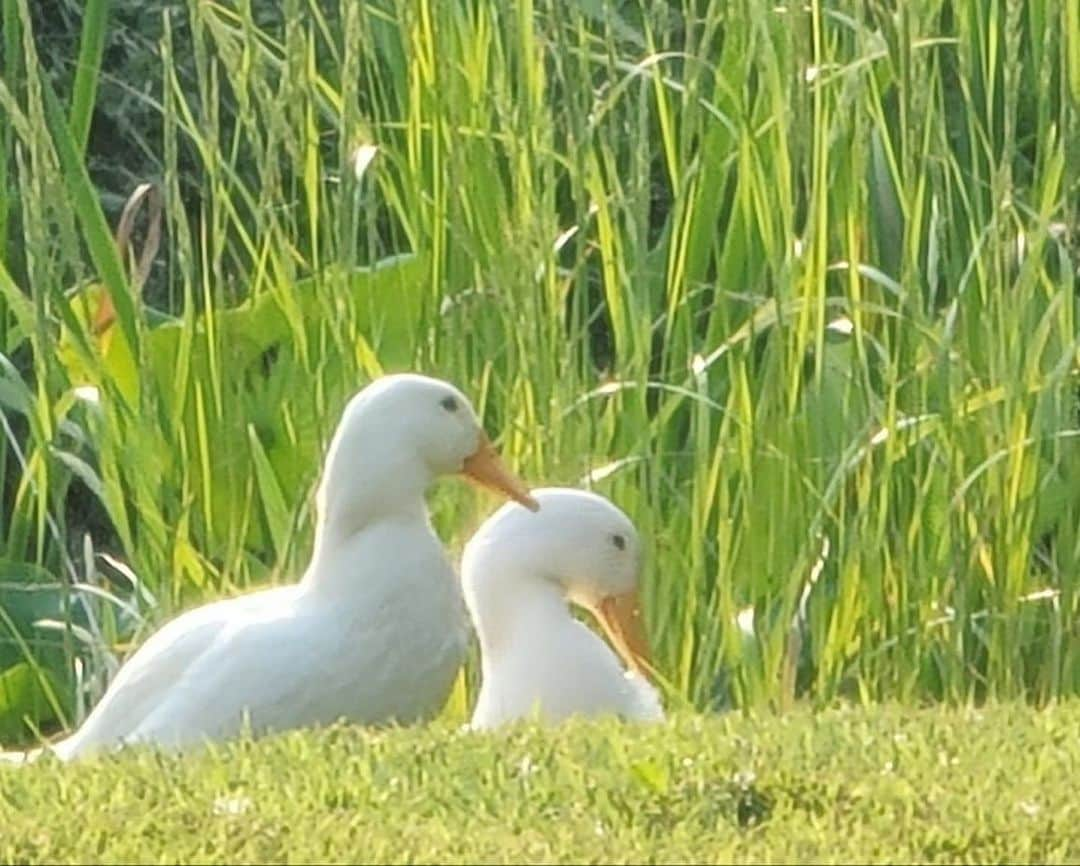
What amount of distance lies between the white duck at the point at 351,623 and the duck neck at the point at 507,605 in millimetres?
133

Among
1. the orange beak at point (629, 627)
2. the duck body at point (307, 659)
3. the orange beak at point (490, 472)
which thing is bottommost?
the orange beak at point (629, 627)

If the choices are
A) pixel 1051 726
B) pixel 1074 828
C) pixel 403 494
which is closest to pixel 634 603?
pixel 403 494

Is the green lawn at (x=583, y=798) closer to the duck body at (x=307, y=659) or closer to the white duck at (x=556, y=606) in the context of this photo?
the duck body at (x=307, y=659)

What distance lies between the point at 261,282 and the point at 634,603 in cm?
91

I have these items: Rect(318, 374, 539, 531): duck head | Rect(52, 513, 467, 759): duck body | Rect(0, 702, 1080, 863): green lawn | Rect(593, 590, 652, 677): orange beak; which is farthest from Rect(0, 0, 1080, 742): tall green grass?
Rect(0, 702, 1080, 863): green lawn

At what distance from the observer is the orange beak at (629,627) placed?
15.4 ft

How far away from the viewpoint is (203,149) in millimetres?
4734

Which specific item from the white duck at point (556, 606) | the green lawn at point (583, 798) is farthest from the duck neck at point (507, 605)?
the green lawn at point (583, 798)

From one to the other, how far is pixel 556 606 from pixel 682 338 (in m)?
0.49

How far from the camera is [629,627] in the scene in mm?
4758

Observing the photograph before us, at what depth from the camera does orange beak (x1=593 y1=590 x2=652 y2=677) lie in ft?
15.4

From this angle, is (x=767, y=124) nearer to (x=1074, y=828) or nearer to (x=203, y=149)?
(x=203, y=149)

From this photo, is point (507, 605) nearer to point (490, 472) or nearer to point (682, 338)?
point (490, 472)

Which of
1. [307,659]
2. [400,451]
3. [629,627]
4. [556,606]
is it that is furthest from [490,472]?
[307,659]
